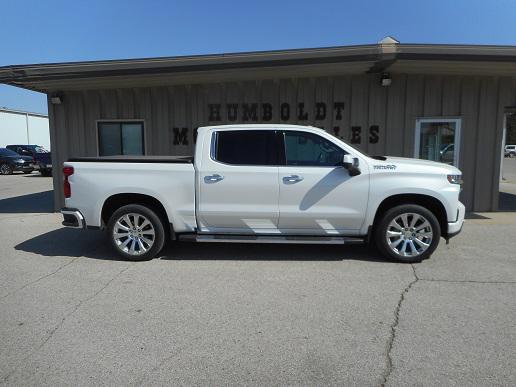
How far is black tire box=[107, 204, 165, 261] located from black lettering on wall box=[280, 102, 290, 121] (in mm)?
4924

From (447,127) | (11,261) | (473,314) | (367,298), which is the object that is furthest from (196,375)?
(447,127)

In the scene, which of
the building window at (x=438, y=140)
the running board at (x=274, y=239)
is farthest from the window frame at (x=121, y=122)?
the building window at (x=438, y=140)

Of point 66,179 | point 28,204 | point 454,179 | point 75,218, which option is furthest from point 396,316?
point 28,204

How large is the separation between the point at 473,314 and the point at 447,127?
6565 millimetres

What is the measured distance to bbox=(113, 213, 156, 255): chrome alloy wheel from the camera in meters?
5.91

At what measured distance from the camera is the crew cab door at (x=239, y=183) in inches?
223

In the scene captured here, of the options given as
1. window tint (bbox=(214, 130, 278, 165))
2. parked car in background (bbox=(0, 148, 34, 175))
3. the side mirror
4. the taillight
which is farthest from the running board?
parked car in background (bbox=(0, 148, 34, 175))

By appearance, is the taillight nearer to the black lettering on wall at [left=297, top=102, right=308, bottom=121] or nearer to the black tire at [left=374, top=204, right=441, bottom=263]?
the black tire at [left=374, top=204, right=441, bottom=263]

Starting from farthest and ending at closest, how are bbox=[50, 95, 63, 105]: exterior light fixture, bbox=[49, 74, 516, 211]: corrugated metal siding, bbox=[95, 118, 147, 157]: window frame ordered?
bbox=[95, 118, 147, 157]: window frame → bbox=[50, 95, 63, 105]: exterior light fixture → bbox=[49, 74, 516, 211]: corrugated metal siding

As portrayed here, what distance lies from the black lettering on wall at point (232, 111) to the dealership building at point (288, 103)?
0.08 ft

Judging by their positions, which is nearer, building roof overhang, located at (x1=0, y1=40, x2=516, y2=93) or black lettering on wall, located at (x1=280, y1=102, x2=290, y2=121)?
building roof overhang, located at (x1=0, y1=40, x2=516, y2=93)

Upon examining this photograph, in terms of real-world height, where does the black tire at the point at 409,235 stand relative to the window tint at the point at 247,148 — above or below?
below

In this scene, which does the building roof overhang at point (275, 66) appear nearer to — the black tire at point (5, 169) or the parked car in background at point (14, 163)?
the parked car in background at point (14, 163)

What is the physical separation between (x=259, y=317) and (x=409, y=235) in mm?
2695
